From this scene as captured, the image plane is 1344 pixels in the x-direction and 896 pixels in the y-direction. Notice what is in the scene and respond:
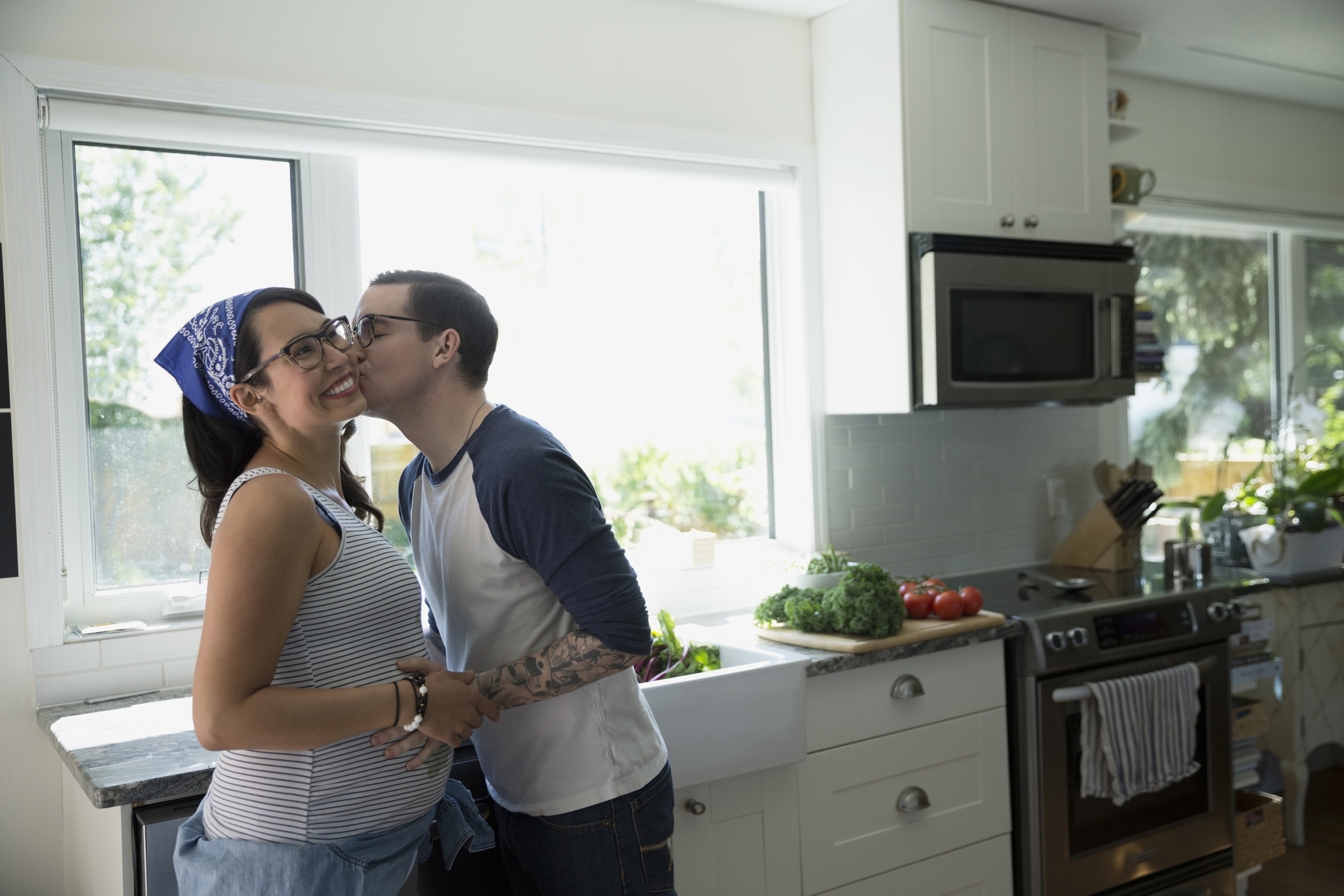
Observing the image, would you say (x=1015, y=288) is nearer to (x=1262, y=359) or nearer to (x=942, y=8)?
(x=942, y=8)

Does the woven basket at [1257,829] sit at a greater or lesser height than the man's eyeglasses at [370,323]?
lesser

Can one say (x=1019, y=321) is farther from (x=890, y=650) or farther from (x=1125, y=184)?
(x=890, y=650)

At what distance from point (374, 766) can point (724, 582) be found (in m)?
1.86

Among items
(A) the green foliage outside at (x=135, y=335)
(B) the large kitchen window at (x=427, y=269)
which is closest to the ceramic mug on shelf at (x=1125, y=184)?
(B) the large kitchen window at (x=427, y=269)

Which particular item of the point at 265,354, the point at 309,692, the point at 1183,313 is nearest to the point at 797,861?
the point at 309,692

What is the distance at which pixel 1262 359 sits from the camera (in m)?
4.54

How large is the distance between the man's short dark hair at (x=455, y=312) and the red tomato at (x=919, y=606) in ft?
5.03

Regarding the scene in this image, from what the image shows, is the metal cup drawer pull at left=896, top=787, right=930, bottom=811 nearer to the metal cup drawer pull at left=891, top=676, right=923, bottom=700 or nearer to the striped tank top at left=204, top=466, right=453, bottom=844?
the metal cup drawer pull at left=891, top=676, right=923, bottom=700

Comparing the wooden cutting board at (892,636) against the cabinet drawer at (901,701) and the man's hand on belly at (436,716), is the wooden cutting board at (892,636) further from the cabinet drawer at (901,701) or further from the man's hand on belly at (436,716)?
the man's hand on belly at (436,716)

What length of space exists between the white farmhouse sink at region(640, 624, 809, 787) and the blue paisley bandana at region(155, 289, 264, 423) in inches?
38.9

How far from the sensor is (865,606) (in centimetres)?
255

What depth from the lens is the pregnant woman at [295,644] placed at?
1.24 metres

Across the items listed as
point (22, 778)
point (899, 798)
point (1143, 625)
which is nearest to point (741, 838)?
point (899, 798)

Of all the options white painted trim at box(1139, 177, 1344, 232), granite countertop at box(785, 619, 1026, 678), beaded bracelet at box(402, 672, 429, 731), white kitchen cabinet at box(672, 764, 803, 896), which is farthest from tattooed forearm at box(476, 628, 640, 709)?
white painted trim at box(1139, 177, 1344, 232)
